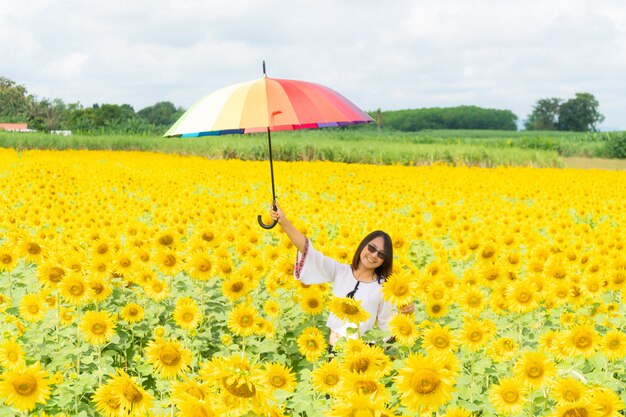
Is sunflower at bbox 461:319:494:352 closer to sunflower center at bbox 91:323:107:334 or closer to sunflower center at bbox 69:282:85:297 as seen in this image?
sunflower center at bbox 91:323:107:334

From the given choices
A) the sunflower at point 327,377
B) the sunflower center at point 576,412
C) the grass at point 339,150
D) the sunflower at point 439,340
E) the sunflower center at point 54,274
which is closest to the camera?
the sunflower center at point 576,412

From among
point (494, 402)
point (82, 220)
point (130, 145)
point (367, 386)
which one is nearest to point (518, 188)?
point (82, 220)

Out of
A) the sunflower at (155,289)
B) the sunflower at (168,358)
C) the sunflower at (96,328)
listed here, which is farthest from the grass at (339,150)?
the sunflower at (168,358)

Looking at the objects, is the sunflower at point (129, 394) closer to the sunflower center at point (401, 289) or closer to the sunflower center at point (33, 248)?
the sunflower center at point (401, 289)

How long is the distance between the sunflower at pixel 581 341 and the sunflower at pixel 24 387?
276 cm

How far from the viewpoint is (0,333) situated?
13.6 feet

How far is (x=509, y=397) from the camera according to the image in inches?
116

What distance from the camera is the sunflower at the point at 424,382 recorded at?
209 centimetres

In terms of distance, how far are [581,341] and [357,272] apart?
165cm

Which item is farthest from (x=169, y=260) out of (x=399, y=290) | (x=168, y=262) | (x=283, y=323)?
(x=399, y=290)

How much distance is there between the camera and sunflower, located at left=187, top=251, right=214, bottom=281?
4.69m

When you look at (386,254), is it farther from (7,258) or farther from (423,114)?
(423,114)

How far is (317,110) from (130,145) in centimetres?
3575

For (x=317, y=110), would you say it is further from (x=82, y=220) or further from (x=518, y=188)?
(x=518, y=188)
